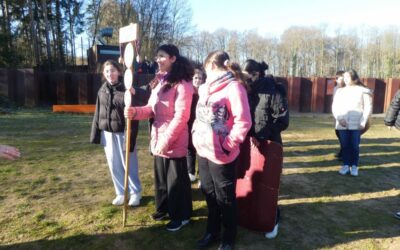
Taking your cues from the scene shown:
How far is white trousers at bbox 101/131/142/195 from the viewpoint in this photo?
4.16 metres

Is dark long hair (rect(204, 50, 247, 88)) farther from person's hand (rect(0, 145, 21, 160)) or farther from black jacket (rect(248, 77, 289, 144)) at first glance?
person's hand (rect(0, 145, 21, 160))

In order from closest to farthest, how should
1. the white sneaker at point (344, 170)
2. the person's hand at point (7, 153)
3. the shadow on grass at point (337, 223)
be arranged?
the person's hand at point (7, 153) < the shadow on grass at point (337, 223) < the white sneaker at point (344, 170)

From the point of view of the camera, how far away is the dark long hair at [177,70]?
3410mm

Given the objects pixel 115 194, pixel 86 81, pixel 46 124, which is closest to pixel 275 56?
pixel 86 81

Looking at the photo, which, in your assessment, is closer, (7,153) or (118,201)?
(7,153)

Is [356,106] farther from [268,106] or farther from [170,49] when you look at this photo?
[170,49]

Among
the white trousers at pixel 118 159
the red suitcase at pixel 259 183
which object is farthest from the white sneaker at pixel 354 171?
the white trousers at pixel 118 159

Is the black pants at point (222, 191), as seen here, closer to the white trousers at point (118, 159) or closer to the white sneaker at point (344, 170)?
the white trousers at point (118, 159)

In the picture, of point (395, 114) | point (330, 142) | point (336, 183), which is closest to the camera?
point (395, 114)

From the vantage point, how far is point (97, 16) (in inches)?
1368

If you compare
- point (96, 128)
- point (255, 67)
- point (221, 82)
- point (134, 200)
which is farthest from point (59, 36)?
point (221, 82)

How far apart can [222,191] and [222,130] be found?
57 cm

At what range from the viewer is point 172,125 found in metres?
3.36

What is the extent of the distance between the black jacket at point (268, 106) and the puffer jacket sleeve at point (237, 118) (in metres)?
0.95
